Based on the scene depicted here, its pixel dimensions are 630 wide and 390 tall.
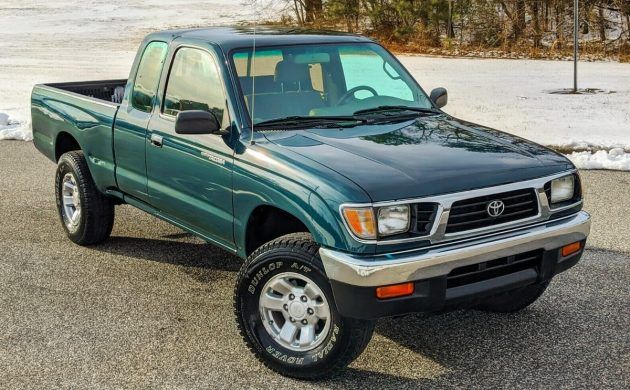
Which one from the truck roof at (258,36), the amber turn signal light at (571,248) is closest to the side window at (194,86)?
the truck roof at (258,36)

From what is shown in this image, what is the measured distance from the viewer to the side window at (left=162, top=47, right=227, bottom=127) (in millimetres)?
5527

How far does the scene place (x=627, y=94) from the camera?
16703 mm

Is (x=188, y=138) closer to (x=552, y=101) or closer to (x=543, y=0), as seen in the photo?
(x=552, y=101)

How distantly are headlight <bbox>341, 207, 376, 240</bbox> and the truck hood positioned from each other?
3.2 inches

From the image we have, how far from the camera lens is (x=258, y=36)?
587 centimetres

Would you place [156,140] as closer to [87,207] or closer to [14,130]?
[87,207]

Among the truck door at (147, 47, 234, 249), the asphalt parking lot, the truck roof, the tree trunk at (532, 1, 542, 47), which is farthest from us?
the tree trunk at (532, 1, 542, 47)

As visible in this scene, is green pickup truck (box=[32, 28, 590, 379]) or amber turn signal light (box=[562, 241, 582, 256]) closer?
green pickup truck (box=[32, 28, 590, 379])

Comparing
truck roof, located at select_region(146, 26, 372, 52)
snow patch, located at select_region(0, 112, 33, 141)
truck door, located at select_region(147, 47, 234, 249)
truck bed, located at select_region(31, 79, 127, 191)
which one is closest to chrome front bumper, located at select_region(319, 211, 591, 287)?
truck door, located at select_region(147, 47, 234, 249)

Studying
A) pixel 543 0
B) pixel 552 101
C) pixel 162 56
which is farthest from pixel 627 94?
pixel 162 56

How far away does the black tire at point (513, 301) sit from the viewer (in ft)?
17.9

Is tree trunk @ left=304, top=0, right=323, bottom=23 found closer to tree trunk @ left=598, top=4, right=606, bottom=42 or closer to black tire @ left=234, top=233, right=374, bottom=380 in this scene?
tree trunk @ left=598, top=4, right=606, bottom=42

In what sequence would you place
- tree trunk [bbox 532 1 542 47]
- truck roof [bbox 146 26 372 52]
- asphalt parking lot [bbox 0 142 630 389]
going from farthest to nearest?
tree trunk [bbox 532 1 542 47] < truck roof [bbox 146 26 372 52] < asphalt parking lot [bbox 0 142 630 389]

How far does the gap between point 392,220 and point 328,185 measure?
0.36m
